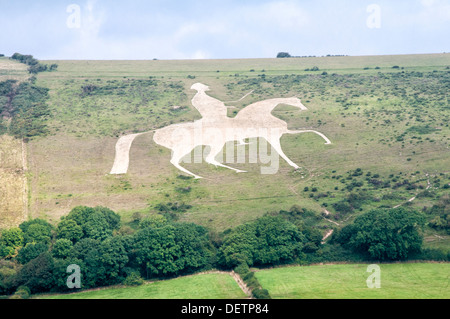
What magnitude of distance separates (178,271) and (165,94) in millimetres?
79672

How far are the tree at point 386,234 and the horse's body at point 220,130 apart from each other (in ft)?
95.6

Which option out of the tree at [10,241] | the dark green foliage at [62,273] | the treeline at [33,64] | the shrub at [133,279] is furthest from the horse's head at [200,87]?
the dark green foliage at [62,273]

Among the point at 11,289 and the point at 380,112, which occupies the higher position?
the point at 380,112

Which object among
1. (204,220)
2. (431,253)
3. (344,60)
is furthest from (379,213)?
(344,60)

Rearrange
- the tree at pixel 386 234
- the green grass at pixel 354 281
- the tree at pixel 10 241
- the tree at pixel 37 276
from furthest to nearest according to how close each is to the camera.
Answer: the tree at pixel 10 241, the tree at pixel 386 234, the tree at pixel 37 276, the green grass at pixel 354 281

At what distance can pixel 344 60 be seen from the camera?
16962 cm

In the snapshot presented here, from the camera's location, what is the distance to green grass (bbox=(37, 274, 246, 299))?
55812 millimetres

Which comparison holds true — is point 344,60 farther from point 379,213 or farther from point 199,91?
Answer: point 379,213

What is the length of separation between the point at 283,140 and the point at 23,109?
64151 mm

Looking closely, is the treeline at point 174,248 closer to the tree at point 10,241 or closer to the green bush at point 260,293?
the tree at point 10,241

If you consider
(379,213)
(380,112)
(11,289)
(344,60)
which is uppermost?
(344,60)

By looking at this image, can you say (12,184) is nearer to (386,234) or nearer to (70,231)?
(70,231)

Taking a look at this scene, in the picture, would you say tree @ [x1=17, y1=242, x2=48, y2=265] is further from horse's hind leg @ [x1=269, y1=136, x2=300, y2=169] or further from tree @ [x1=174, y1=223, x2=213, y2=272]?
horse's hind leg @ [x1=269, y1=136, x2=300, y2=169]

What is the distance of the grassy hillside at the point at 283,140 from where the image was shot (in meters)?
85.2
